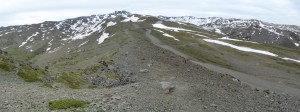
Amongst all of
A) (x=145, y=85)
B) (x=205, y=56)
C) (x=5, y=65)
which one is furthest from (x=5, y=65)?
(x=205, y=56)

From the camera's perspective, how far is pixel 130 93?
38875 millimetres

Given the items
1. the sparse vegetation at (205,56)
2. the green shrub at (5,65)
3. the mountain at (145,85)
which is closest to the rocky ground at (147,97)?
the mountain at (145,85)

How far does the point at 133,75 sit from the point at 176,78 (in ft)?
25.1

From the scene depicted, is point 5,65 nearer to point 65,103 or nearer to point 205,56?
point 65,103

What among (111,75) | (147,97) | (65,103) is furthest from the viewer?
(111,75)

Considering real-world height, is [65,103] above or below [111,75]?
above

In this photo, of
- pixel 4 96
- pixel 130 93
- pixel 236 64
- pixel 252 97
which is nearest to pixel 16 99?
pixel 4 96

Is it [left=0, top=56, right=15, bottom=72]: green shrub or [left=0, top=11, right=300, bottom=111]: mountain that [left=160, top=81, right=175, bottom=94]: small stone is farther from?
[left=0, top=56, right=15, bottom=72]: green shrub

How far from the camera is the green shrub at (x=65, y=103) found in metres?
32.0

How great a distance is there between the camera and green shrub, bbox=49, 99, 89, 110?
3198 centimetres

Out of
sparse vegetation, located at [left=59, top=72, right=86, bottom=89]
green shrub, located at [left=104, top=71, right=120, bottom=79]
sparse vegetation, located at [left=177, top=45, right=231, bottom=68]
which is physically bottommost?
sparse vegetation, located at [left=177, top=45, right=231, bottom=68]

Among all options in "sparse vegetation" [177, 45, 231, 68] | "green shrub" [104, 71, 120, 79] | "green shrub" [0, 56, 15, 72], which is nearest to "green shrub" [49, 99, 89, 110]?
"green shrub" [0, 56, 15, 72]

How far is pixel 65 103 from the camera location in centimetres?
3272

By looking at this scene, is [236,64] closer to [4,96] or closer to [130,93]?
[130,93]
